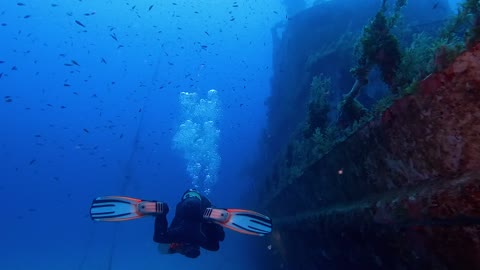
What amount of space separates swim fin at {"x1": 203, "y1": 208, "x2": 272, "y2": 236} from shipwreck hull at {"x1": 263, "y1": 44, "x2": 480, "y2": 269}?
1248 millimetres

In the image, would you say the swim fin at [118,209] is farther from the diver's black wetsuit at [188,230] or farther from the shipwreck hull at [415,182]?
the shipwreck hull at [415,182]

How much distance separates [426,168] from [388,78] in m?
2.21

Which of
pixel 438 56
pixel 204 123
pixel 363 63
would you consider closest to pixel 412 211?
pixel 438 56

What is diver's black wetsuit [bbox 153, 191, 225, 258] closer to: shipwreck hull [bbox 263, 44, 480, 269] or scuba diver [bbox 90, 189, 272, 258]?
scuba diver [bbox 90, 189, 272, 258]

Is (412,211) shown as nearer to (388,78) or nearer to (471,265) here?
(471,265)

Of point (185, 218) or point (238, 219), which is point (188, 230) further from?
point (238, 219)

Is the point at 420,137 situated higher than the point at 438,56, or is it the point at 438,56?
the point at 438,56

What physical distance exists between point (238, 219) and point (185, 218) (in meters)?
0.93

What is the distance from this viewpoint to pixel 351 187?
4930 millimetres

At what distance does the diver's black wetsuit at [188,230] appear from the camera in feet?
18.5

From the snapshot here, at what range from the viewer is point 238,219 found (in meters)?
5.62

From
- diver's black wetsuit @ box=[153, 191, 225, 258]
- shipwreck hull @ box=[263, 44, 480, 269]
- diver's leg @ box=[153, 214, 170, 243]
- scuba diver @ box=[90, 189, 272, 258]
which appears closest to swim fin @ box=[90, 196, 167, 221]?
scuba diver @ box=[90, 189, 272, 258]

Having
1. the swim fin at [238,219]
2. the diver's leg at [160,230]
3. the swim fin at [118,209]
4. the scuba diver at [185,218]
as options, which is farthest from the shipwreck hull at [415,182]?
the swim fin at [118,209]

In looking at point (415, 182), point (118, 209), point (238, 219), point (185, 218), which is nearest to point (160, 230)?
point (185, 218)
